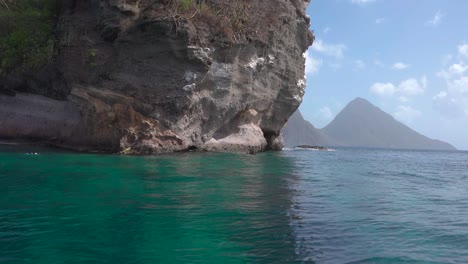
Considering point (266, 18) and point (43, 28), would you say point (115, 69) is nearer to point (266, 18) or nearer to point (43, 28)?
point (43, 28)

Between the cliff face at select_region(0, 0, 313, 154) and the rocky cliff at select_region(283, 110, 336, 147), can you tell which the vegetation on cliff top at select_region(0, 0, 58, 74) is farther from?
the rocky cliff at select_region(283, 110, 336, 147)

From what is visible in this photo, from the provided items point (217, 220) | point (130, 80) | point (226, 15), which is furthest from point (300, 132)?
point (217, 220)

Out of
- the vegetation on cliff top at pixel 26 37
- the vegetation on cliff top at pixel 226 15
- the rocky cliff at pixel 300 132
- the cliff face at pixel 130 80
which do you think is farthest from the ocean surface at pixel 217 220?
the rocky cliff at pixel 300 132

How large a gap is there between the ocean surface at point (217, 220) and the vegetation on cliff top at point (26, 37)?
11.3 m

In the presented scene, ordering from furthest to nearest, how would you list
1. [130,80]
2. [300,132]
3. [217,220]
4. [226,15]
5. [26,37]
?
[300,132] → [226,15] → [26,37] → [130,80] → [217,220]

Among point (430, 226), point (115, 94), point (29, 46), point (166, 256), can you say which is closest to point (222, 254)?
point (166, 256)

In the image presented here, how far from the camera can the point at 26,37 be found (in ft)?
69.9

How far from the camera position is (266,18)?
2703 cm

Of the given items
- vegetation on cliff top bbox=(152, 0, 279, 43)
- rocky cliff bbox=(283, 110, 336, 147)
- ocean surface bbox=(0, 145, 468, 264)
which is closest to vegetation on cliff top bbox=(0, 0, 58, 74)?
vegetation on cliff top bbox=(152, 0, 279, 43)

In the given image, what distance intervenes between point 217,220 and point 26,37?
64.7 ft

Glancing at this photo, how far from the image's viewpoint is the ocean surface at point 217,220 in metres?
5.05

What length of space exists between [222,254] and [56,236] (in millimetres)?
2487

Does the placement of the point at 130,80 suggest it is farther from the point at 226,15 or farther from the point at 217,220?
the point at 217,220

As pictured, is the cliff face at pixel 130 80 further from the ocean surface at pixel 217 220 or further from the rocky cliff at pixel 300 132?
the rocky cliff at pixel 300 132
